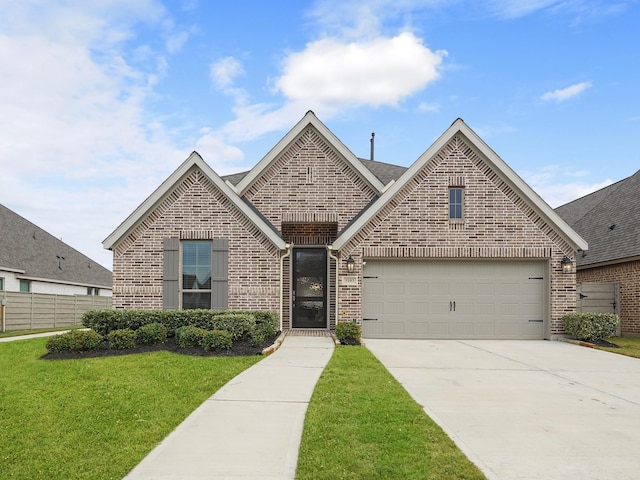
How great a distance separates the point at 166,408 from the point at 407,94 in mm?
13714

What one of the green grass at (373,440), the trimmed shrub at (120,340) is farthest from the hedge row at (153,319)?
the green grass at (373,440)

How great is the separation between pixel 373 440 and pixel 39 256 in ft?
83.7

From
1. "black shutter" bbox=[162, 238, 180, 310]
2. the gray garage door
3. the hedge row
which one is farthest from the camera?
the gray garage door

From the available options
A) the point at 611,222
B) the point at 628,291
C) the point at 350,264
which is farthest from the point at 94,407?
the point at 611,222

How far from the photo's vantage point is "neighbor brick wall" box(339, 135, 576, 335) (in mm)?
13383

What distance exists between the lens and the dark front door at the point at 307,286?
14.5 meters

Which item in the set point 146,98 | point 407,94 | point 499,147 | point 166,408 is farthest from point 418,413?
point 407,94

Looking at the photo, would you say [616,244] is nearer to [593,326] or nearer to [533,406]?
[593,326]

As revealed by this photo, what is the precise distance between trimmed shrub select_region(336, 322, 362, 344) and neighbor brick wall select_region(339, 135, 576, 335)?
220cm

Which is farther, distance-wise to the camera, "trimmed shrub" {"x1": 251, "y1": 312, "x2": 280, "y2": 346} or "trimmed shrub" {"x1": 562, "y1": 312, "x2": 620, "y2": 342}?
"trimmed shrub" {"x1": 562, "y1": 312, "x2": 620, "y2": 342}

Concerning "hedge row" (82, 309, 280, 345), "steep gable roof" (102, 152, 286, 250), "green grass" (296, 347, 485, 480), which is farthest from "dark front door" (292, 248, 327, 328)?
"green grass" (296, 347, 485, 480)

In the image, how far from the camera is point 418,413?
18.1ft

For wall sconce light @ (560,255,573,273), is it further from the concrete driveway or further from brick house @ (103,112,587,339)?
the concrete driveway

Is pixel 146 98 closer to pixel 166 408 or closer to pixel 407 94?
pixel 407 94
